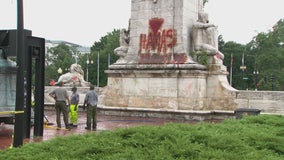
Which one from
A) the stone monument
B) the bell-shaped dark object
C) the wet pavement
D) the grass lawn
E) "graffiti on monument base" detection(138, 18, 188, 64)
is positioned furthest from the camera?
"graffiti on monument base" detection(138, 18, 188, 64)

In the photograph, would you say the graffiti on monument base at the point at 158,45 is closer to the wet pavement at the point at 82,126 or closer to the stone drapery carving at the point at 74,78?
the wet pavement at the point at 82,126

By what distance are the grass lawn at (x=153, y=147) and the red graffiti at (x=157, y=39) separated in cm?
1081

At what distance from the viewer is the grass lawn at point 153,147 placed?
228 inches

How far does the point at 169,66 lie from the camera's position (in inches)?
698

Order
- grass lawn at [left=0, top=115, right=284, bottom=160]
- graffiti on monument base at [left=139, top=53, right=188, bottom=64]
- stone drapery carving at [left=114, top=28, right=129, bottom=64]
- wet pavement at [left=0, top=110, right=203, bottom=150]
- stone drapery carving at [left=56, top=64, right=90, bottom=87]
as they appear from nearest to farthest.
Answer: grass lawn at [left=0, top=115, right=284, bottom=160]
wet pavement at [left=0, top=110, right=203, bottom=150]
graffiti on monument base at [left=139, top=53, right=188, bottom=64]
stone drapery carving at [left=114, top=28, right=129, bottom=64]
stone drapery carving at [left=56, top=64, right=90, bottom=87]

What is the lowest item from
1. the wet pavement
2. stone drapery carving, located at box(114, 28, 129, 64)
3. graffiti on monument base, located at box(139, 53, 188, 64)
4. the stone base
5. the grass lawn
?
the wet pavement

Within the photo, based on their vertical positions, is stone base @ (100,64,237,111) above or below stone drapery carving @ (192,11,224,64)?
below

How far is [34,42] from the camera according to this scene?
1038 centimetres

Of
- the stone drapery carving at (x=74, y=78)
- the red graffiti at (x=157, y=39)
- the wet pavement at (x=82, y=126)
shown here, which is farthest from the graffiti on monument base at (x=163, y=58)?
the stone drapery carving at (x=74, y=78)

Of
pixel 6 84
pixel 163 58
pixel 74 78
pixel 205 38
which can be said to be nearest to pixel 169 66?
pixel 163 58

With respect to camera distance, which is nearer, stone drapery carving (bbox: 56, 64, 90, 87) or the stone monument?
the stone monument

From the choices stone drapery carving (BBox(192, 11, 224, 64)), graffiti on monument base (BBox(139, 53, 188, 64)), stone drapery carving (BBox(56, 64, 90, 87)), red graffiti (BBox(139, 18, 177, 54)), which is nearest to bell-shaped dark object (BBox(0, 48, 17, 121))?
graffiti on monument base (BBox(139, 53, 188, 64))

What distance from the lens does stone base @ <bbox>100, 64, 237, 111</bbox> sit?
1733 centimetres

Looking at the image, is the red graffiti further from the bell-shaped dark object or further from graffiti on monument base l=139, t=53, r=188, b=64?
the bell-shaped dark object
